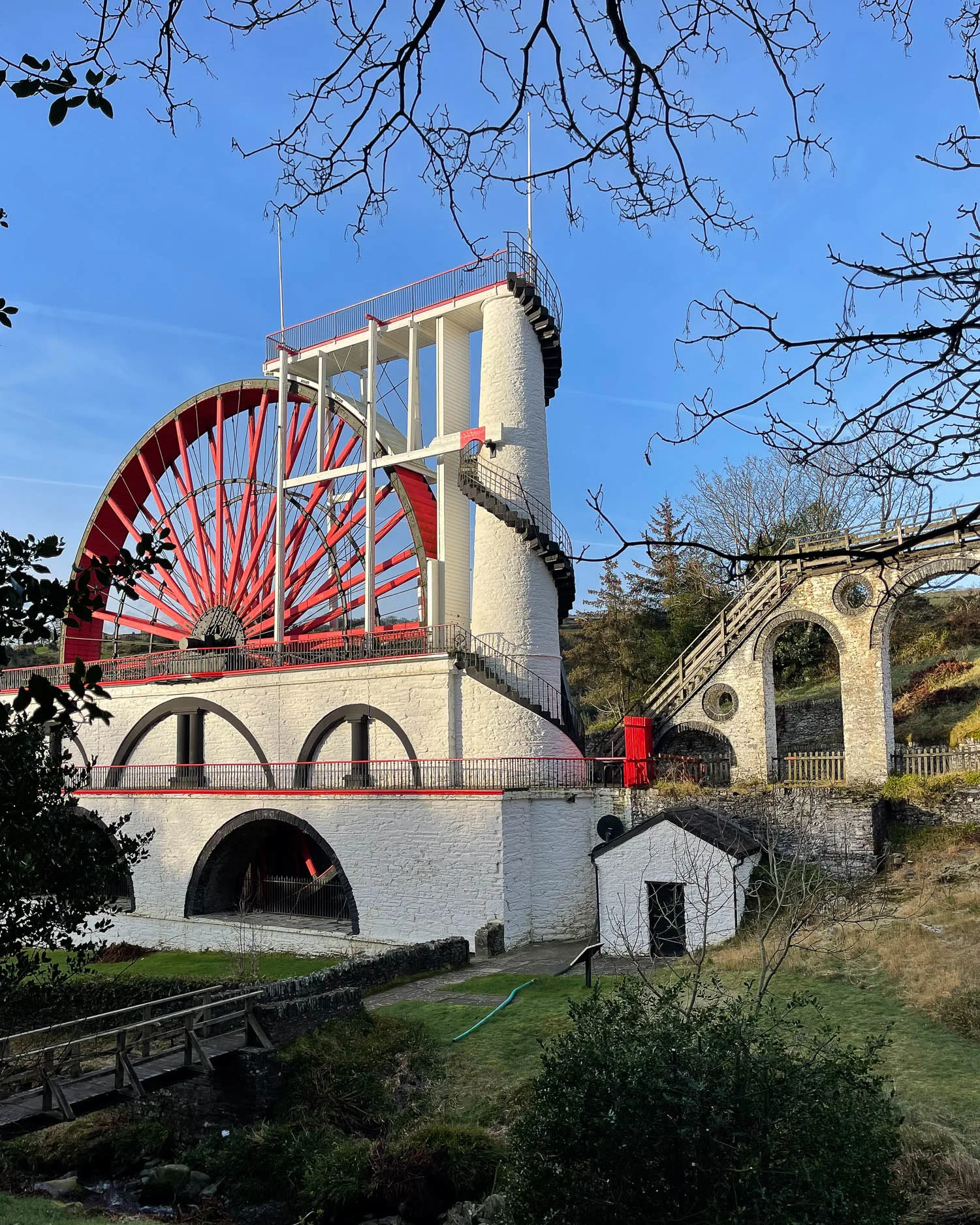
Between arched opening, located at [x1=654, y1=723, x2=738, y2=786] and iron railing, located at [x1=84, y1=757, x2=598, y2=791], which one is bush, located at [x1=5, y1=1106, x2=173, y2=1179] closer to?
iron railing, located at [x1=84, y1=757, x2=598, y2=791]

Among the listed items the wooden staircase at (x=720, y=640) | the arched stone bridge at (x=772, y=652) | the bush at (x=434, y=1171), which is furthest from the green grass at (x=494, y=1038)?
the wooden staircase at (x=720, y=640)

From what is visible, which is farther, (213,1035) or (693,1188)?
(213,1035)

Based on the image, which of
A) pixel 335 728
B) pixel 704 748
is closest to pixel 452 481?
pixel 335 728

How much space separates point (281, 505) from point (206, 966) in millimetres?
9712

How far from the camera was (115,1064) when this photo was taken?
Answer: 886cm

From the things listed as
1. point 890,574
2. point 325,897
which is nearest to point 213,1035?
point 325,897

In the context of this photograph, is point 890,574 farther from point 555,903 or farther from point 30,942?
point 30,942

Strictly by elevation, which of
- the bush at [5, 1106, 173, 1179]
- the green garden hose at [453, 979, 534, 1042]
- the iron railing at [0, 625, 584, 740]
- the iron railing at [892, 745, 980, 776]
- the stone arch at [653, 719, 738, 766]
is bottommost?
the bush at [5, 1106, 173, 1179]

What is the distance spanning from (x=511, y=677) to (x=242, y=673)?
571 cm

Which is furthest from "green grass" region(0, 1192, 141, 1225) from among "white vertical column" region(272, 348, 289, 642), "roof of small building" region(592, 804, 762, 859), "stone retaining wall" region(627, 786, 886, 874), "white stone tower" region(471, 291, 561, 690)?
"white vertical column" region(272, 348, 289, 642)

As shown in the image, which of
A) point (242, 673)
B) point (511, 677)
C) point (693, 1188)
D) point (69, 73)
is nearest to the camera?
point (69, 73)

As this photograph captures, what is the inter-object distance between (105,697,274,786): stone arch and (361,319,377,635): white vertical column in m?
3.16

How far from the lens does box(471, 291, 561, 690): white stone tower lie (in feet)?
56.1

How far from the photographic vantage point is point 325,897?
57.0ft
